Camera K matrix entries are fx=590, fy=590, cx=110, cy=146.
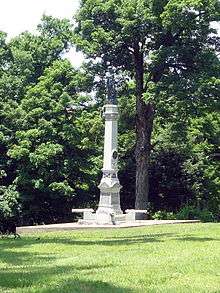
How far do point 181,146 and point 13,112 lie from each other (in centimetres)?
950

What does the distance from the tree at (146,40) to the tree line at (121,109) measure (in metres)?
0.05

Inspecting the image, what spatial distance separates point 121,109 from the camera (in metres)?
31.7

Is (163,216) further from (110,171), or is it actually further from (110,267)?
(110,267)

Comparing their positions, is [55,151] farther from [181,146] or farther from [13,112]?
[181,146]

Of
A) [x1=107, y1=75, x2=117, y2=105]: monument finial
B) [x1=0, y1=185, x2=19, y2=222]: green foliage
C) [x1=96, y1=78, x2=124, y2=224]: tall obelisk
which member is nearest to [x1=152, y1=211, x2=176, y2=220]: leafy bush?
[x1=96, y1=78, x2=124, y2=224]: tall obelisk

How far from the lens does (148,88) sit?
27.5 meters

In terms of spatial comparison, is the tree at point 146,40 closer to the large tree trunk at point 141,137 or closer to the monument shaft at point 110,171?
the large tree trunk at point 141,137

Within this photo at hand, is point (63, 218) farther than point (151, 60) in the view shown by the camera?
Yes

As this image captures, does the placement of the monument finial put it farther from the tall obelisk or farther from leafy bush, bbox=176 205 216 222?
leafy bush, bbox=176 205 216 222

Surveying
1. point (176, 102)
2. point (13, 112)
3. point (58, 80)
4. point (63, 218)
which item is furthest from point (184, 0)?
point (63, 218)

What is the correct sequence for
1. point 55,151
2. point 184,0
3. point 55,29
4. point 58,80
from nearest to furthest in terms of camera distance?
point 184,0 → point 55,151 → point 58,80 → point 55,29

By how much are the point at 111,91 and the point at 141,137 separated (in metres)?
3.03

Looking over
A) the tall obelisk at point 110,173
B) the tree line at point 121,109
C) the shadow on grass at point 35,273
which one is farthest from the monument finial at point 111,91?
the shadow on grass at point 35,273

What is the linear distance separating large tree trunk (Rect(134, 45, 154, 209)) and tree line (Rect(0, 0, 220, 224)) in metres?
0.05
